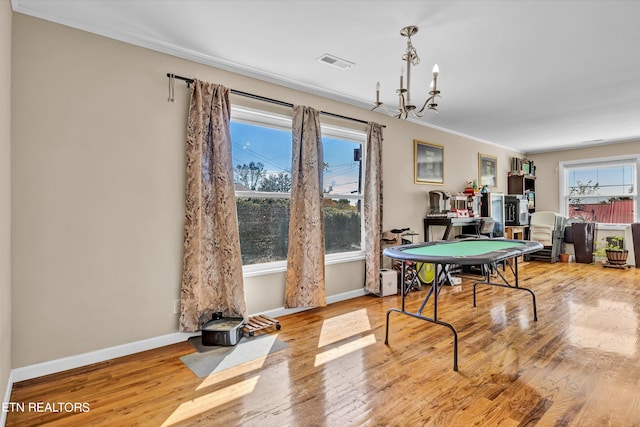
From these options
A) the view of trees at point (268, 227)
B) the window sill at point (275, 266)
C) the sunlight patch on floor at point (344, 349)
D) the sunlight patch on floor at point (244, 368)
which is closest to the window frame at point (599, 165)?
the window sill at point (275, 266)

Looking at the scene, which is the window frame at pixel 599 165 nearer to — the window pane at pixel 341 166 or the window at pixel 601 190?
the window at pixel 601 190

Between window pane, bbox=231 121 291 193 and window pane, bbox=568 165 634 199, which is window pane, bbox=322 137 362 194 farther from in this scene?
window pane, bbox=568 165 634 199

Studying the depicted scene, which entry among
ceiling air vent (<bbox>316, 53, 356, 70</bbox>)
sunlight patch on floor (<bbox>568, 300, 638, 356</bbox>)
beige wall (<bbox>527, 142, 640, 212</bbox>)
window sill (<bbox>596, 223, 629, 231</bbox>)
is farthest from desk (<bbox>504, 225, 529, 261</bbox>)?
ceiling air vent (<bbox>316, 53, 356, 70</bbox>)

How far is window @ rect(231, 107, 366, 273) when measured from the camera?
3.42 metres

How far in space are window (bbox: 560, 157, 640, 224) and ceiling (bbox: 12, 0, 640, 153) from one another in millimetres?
3454

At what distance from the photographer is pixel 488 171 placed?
6777 mm

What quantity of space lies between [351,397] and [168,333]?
170 centimetres

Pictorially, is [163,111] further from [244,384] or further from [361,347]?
[361,347]

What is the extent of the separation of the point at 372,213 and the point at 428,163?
67.3 inches

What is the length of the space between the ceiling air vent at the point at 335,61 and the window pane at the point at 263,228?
1.49 metres

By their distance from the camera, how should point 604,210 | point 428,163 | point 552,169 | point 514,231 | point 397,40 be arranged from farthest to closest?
point 552,169 < point 604,210 < point 514,231 < point 428,163 < point 397,40

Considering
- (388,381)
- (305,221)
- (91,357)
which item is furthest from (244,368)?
(305,221)

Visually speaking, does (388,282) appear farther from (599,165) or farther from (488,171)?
(599,165)

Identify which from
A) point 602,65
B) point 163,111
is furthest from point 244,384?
point 602,65
